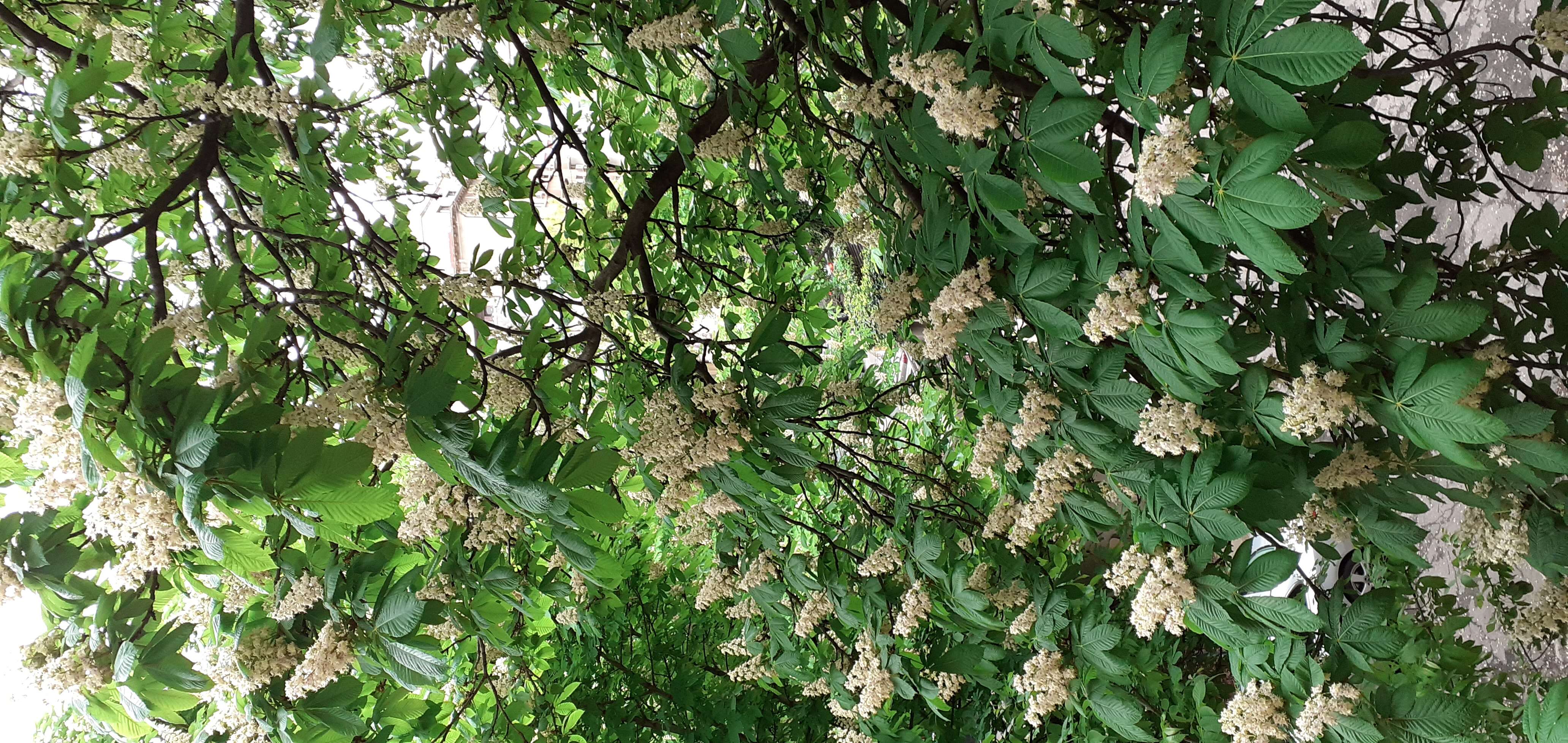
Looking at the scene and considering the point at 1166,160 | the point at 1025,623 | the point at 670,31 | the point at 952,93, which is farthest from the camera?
the point at 1025,623

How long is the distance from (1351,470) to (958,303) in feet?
2.17

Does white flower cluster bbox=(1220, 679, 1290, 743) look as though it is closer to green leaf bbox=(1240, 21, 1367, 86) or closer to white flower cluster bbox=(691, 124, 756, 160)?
green leaf bbox=(1240, 21, 1367, 86)

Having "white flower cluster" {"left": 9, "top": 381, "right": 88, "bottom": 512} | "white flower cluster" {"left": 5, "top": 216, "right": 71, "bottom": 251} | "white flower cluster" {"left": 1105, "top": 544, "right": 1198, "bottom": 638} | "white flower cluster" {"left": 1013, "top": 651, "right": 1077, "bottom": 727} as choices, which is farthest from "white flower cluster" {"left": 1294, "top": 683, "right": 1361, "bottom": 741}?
"white flower cluster" {"left": 5, "top": 216, "right": 71, "bottom": 251}

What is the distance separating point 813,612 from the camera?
196 centimetres

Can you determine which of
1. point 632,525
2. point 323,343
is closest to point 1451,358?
point 323,343

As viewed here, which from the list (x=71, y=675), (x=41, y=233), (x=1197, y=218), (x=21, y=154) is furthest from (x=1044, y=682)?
(x=21, y=154)

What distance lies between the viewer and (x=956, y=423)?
2771 millimetres

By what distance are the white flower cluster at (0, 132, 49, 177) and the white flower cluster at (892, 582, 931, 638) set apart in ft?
5.90

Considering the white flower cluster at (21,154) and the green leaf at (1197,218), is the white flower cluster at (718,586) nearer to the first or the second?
the green leaf at (1197,218)

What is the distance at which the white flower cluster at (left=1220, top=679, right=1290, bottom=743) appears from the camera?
1.40 meters

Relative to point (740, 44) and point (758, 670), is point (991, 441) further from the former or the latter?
point (758, 670)

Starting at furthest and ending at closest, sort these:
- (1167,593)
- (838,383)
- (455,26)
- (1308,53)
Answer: (838,383) < (455,26) < (1167,593) < (1308,53)

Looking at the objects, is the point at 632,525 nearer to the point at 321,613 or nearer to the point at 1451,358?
the point at 321,613

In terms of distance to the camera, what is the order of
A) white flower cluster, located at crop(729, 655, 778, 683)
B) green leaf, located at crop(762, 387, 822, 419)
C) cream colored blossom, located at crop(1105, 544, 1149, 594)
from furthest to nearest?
1. white flower cluster, located at crop(729, 655, 778, 683)
2. green leaf, located at crop(762, 387, 822, 419)
3. cream colored blossom, located at crop(1105, 544, 1149, 594)
